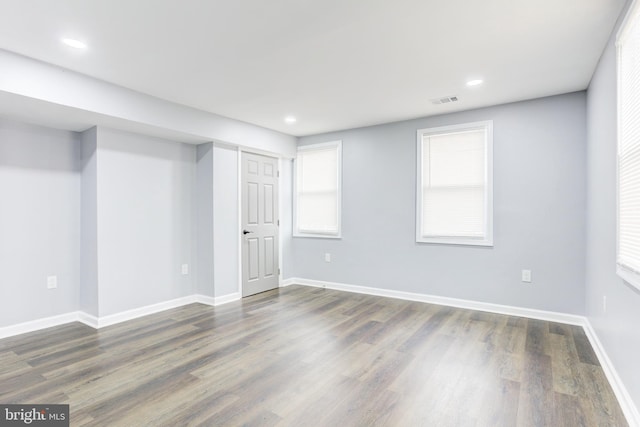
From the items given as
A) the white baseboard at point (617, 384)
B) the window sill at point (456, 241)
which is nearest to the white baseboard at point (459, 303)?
the white baseboard at point (617, 384)

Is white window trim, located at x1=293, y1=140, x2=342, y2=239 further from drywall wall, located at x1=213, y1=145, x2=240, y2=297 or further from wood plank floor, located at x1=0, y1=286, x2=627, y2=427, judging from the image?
wood plank floor, located at x1=0, y1=286, x2=627, y2=427

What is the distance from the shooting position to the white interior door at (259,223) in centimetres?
496

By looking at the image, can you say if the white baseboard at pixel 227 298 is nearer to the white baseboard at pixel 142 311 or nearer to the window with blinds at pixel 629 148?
the white baseboard at pixel 142 311

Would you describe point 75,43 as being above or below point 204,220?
above

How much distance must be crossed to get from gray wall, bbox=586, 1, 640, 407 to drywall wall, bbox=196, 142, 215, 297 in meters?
4.02

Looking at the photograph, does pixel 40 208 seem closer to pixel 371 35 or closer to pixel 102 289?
pixel 102 289

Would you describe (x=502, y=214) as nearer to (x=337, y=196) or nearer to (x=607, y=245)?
(x=607, y=245)

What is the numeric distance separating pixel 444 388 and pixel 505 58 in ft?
8.52

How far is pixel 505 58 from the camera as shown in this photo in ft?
9.29

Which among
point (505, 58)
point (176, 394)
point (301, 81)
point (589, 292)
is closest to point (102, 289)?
point (176, 394)

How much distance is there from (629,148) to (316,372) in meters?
2.48

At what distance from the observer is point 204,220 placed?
4578 mm

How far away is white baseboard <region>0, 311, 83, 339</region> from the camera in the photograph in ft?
10.9

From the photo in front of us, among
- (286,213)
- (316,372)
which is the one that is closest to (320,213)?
(286,213)
